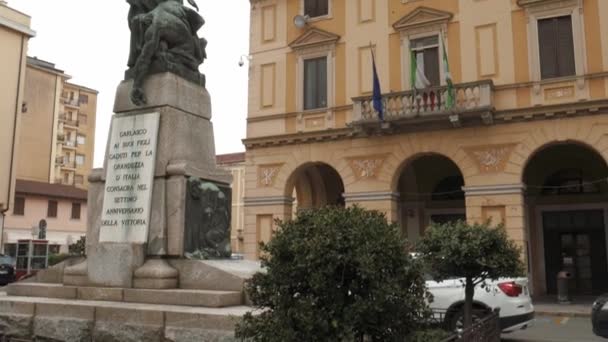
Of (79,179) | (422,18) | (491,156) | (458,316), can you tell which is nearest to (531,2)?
(422,18)

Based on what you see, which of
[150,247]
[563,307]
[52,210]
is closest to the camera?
[150,247]

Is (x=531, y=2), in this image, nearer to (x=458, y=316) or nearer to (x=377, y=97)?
(x=377, y=97)

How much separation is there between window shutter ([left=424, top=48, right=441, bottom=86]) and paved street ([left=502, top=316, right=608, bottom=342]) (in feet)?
30.2

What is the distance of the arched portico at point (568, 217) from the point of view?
20594mm

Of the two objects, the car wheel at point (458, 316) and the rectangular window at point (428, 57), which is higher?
the rectangular window at point (428, 57)

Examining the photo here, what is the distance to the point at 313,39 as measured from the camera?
906 inches

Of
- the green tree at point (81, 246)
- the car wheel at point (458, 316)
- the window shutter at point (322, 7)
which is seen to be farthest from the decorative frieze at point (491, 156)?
the green tree at point (81, 246)

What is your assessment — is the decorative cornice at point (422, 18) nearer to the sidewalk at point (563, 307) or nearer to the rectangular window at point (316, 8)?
the rectangular window at point (316, 8)

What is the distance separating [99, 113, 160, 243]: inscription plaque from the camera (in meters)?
7.71

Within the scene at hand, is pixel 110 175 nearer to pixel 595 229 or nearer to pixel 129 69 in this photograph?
pixel 129 69

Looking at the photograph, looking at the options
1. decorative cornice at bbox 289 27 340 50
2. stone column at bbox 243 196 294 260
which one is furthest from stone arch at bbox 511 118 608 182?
stone column at bbox 243 196 294 260

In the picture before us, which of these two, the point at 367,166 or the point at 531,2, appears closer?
the point at 531,2

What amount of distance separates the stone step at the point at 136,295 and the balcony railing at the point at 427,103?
46.2 ft

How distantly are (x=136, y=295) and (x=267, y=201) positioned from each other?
626 inches
